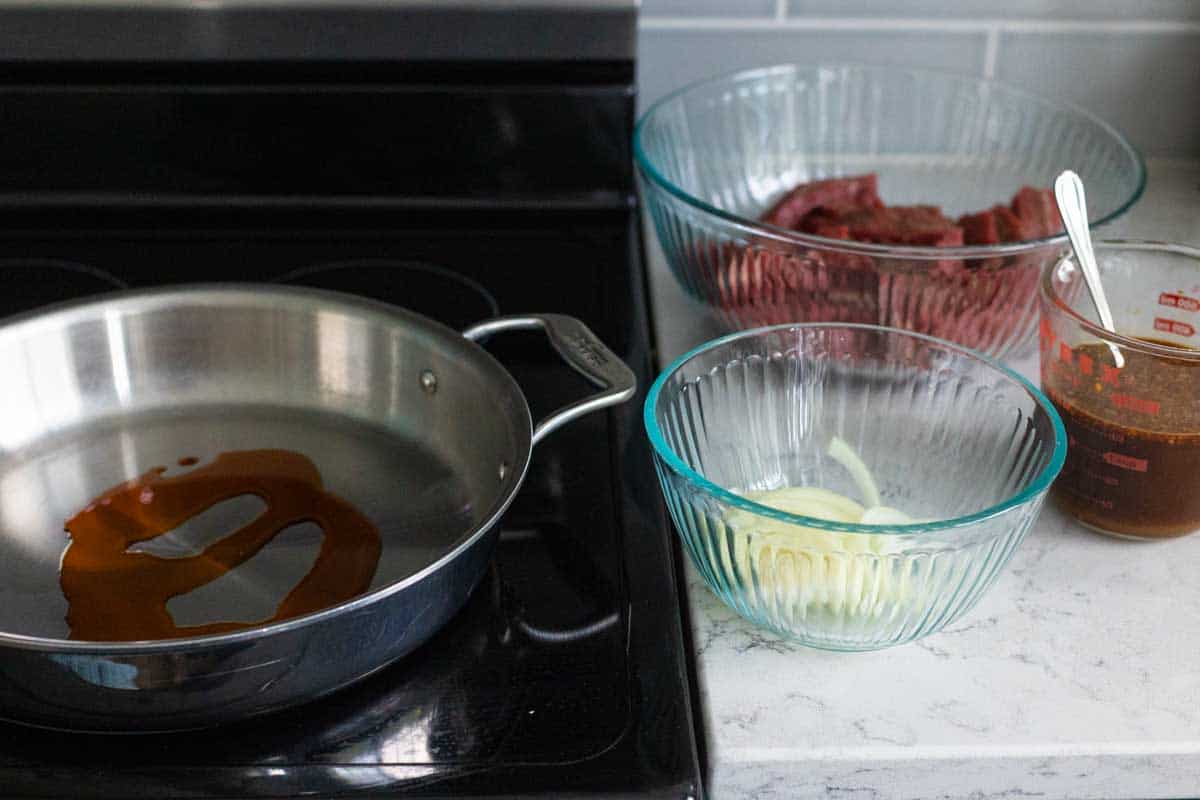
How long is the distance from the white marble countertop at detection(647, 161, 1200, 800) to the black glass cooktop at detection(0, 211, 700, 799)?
0.03 m

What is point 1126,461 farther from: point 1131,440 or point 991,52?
point 991,52

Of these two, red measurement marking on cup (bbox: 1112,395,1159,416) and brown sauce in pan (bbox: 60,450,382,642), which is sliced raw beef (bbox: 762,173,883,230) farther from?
brown sauce in pan (bbox: 60,450,382,642)

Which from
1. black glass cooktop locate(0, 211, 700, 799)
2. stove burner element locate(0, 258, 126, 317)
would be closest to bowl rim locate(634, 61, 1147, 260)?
black glass cooktop locate(0, 211, 700, 799)

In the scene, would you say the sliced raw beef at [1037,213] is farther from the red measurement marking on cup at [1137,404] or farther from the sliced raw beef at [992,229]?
the red measurement marking on cup at [1137,404]

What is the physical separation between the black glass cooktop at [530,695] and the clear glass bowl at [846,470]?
5 cm

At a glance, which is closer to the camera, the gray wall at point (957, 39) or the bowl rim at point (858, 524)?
the bowl rim at point (858, 524)

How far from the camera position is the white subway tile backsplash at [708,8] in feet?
3.36

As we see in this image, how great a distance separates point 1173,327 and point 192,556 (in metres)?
0.57

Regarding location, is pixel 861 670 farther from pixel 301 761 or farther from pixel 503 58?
pixel 503 58

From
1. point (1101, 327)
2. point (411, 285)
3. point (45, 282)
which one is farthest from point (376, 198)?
point (1101, 327)

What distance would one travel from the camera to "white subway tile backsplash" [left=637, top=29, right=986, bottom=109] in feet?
3.42

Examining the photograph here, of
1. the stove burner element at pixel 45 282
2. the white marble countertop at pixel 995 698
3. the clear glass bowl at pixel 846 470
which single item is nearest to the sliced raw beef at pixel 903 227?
the clear glass bowl at pixel 846 470

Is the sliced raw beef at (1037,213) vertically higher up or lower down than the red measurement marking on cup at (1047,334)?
higher up

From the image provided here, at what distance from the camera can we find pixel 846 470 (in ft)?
2.40
